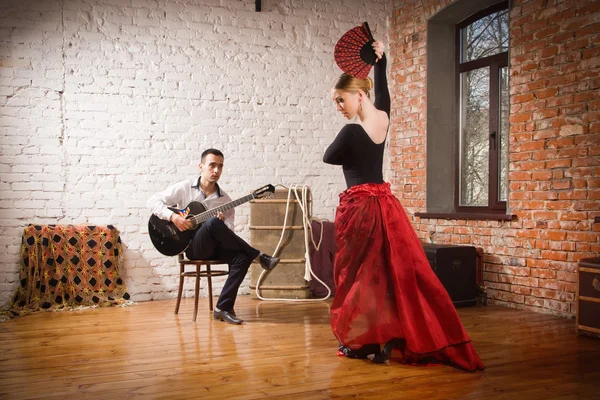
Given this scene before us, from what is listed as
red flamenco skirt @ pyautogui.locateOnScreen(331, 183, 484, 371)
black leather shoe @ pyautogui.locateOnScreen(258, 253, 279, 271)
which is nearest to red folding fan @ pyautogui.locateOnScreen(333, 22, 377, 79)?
red flamenco skirt @ pyautogui.locateOnScreen(331, 183, 484, 371)

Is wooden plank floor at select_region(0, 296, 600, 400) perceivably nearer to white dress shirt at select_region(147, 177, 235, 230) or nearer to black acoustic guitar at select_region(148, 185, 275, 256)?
black acoustic guitar at select_region(148, 185, 275, 256)

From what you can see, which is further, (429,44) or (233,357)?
(429,44)

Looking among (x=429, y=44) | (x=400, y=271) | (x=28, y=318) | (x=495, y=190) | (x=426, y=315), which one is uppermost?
(x=429, y=44)

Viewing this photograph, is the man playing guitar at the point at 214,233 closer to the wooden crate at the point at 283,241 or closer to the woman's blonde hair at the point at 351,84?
the wooden crate at the point at 283,241

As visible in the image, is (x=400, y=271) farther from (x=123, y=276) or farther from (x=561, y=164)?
(x=123, y=276)

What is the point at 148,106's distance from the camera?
17.9 ft

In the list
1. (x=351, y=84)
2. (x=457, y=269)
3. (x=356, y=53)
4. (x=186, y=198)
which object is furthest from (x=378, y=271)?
(x=457, y=269)

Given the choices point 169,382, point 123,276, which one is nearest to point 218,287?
point 123,276

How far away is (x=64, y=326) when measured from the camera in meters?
4.29

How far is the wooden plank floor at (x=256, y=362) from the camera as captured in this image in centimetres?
275

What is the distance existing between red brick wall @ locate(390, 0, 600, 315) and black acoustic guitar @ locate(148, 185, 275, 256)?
2.11 meters

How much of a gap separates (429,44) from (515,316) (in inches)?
107

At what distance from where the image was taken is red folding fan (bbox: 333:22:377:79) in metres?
3.18

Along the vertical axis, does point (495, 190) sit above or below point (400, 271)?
above
